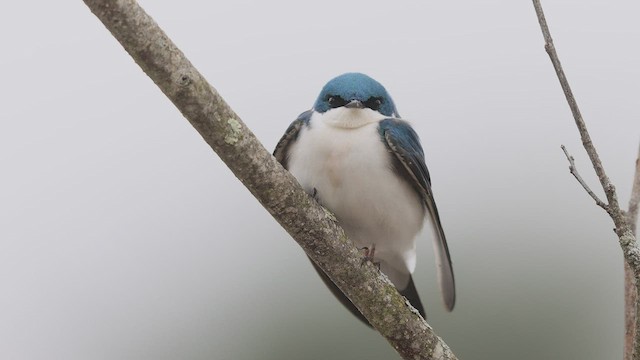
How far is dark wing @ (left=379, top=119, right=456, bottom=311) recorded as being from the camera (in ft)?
12.0

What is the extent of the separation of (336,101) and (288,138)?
25 cm

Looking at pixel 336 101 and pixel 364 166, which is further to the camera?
pixel 336 101

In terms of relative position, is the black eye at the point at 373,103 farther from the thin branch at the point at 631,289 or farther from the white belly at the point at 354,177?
the thin branch at the point at 631,289

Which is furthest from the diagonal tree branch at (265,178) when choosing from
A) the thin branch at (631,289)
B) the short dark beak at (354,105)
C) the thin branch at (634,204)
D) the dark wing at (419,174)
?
the short dark beak at (354,105)

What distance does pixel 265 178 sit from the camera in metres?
2.57

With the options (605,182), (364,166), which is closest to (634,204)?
(605,182)

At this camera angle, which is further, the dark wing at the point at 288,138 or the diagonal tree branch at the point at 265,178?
the dark wing at the point at 288,138

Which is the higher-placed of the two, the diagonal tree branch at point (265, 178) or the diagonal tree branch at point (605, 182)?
the diagonal tree branch at point (265, 178)

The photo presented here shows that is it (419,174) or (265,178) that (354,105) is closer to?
(419,174)

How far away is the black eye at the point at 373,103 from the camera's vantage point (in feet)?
12.4

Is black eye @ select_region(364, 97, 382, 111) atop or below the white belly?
atop

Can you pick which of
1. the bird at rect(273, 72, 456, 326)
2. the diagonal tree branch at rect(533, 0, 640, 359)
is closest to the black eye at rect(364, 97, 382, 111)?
the bird at rect(273, 72, 456, 326)

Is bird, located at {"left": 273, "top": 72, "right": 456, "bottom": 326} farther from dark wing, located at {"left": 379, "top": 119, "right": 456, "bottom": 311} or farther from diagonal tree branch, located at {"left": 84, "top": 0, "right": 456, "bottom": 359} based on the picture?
diagonal tree branch, located at {"left": 84, "top": 0, "right": 456, "bottom": 359}

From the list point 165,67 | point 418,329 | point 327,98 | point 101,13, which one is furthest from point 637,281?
point 327,98
